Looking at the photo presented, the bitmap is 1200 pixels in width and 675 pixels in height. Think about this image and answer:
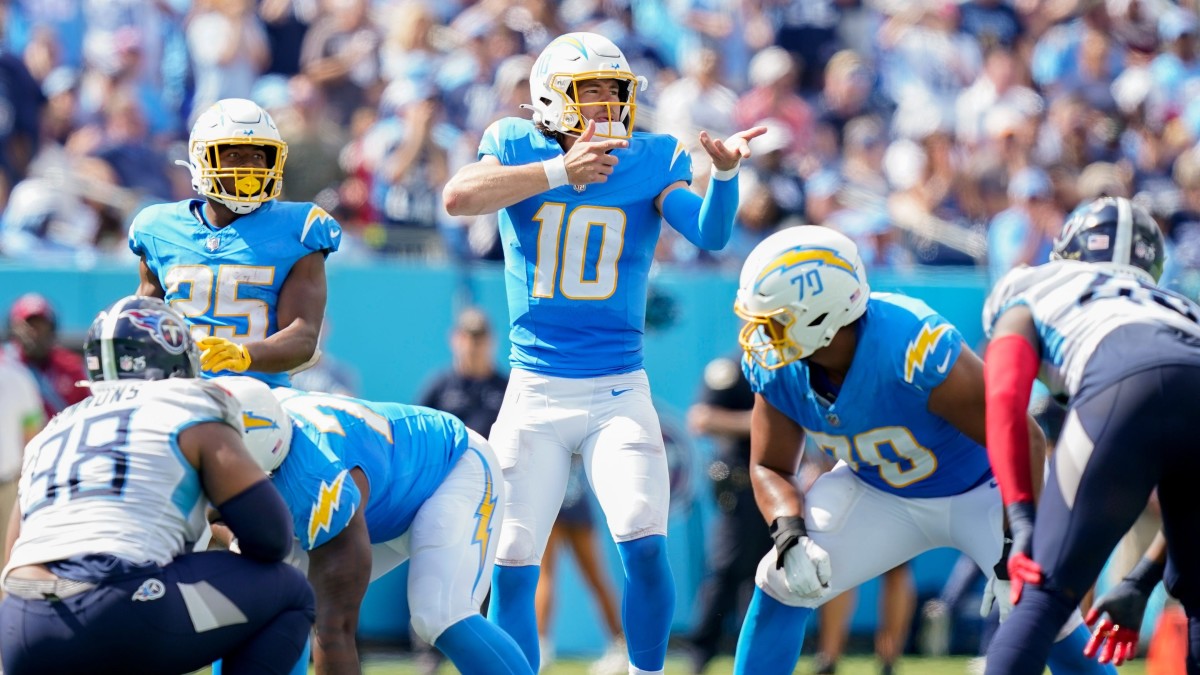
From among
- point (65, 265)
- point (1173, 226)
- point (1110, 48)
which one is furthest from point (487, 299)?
point (1110, 48)

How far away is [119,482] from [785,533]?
2.07 metres

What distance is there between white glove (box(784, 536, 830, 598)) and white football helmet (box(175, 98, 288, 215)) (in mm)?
2135

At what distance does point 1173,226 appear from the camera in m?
10.5

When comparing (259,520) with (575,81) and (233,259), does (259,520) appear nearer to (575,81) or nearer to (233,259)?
(233,259)

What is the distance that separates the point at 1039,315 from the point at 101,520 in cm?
249

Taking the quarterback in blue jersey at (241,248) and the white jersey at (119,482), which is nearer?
the white jersey at (119,482)

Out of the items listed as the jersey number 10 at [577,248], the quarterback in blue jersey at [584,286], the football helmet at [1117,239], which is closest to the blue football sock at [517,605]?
the quarterback in blue jersey at [584,286]

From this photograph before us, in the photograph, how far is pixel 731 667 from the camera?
27.2 feet

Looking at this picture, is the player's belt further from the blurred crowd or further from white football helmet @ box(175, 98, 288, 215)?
the blurred crowd

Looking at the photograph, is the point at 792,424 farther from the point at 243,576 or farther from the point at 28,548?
the point at 28,548

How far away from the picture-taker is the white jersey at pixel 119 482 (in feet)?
13.3

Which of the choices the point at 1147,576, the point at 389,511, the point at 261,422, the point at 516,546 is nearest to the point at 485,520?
the point at 389,511

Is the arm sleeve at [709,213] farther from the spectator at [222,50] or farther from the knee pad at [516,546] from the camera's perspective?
the spectator at [222,50]

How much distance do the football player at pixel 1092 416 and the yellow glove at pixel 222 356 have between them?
2.25 metres
